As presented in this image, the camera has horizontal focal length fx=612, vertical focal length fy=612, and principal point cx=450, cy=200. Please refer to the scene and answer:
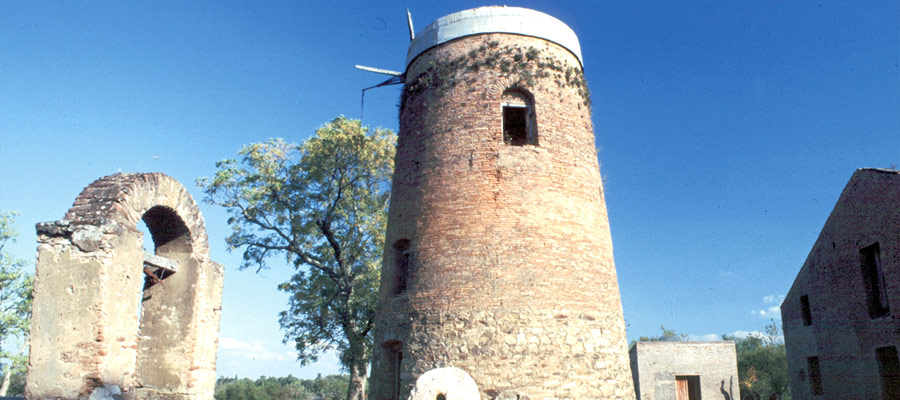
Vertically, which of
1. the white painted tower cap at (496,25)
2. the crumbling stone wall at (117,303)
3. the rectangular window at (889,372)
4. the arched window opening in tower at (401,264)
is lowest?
the rectangular window at (889,372)

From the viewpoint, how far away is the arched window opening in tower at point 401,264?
11.9m

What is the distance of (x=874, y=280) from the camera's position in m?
13.7

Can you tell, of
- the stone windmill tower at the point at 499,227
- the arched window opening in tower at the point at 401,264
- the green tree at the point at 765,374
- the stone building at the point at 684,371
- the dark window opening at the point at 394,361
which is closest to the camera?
the stone windmill tower at the point at 499,227

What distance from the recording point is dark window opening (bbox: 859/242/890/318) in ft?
43.8

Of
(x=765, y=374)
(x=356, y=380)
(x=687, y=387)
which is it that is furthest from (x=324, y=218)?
(x=765, y=374)

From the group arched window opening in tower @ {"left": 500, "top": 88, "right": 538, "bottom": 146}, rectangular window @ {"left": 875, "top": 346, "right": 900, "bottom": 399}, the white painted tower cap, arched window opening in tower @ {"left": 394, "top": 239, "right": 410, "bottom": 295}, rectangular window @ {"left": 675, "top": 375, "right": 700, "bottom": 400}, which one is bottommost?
rectangular window @ {"left": 675, "top": 375, "right": 700, "bottom": 400}

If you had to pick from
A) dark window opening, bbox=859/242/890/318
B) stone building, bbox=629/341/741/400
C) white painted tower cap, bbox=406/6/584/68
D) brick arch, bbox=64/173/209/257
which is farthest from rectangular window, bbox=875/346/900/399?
brick arch, bbox=64/173/209/257

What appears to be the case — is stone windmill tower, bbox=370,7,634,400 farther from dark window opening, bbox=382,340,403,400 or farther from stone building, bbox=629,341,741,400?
stone building, bbox=629,341,741,400

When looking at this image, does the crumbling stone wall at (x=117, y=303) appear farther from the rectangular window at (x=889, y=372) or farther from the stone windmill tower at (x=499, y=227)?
the rectangular window at (x=889, y=372)

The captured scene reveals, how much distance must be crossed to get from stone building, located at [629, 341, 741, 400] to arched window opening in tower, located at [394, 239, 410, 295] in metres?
11.0

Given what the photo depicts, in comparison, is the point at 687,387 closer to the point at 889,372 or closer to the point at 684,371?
the point at 684,371

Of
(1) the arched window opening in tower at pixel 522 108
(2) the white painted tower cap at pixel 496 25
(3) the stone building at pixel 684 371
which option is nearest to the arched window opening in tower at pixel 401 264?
(1) the arched window opening in tower at pixel 522 108

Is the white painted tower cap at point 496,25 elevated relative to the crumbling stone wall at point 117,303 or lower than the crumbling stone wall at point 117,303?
elevated

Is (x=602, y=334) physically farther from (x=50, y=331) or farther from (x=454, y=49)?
(x=50, y=331)
